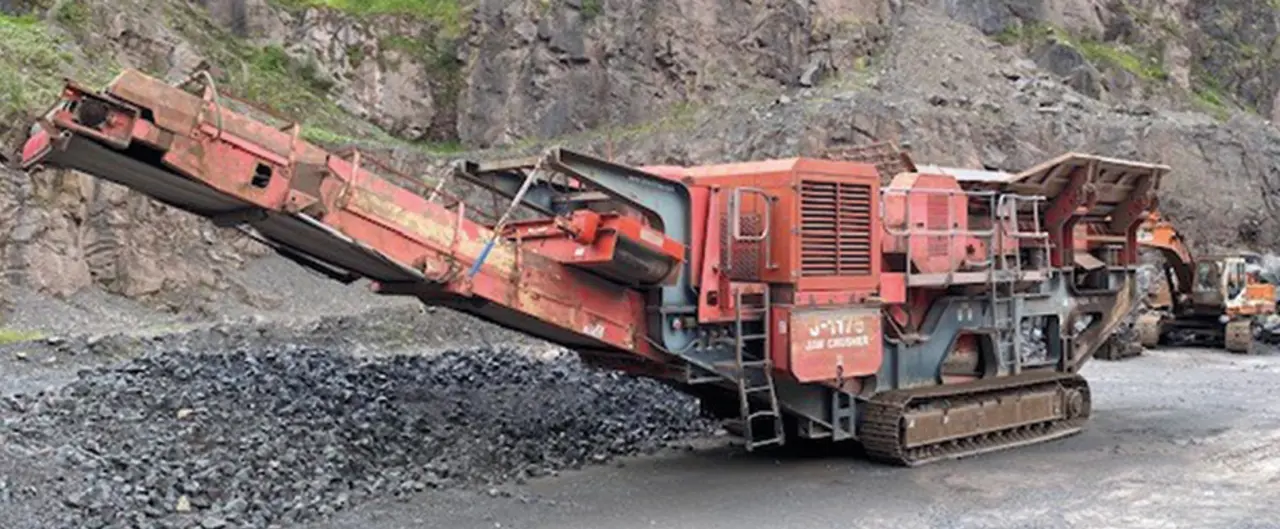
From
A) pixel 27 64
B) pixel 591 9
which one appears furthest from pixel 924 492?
pixel 591 9

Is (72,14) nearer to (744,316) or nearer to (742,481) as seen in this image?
(744,316)

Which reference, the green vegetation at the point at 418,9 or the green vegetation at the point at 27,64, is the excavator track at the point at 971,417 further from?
the green vegetation at the point at 418,9

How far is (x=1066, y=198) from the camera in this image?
433 inches

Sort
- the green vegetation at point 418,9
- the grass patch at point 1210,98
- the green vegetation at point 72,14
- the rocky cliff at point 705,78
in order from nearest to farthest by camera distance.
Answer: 1. the green vegetation at point 72,14
2. the rocky cliff at point 705,78
3. the green vegetation at point 418,9
4. the grass patch at point 1210,98

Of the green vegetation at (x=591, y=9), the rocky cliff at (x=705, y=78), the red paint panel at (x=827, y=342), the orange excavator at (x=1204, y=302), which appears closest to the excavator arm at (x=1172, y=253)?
the orange excavator at (x=1204, y=302)

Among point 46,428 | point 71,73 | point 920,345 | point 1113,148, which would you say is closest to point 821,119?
point 1113,148

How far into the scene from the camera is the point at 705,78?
31.0 meters

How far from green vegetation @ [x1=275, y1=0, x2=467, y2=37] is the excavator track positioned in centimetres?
2477

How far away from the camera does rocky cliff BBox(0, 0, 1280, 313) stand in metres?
27.9

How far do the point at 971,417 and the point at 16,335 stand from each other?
46.9ft

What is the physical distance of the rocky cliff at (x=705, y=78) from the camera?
91.5 feet

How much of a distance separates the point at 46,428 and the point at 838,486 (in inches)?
224

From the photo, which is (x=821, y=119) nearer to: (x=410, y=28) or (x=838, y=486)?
(x=410, y=28)

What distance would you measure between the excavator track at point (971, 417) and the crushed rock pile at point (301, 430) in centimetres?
218
